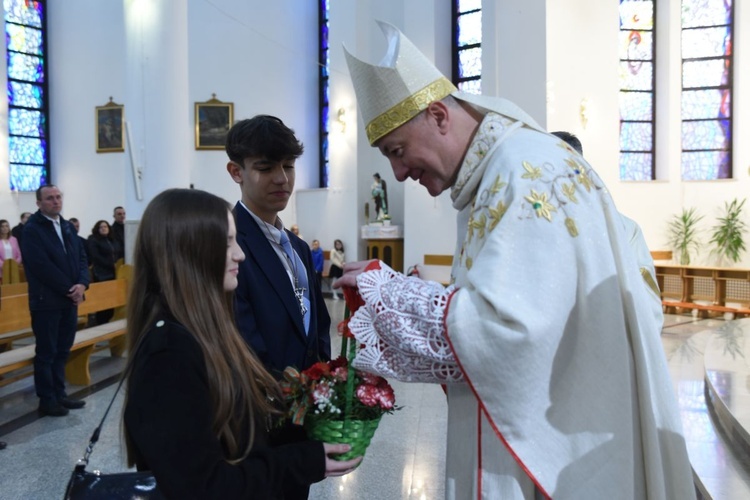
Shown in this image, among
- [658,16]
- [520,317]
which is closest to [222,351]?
[520,317]

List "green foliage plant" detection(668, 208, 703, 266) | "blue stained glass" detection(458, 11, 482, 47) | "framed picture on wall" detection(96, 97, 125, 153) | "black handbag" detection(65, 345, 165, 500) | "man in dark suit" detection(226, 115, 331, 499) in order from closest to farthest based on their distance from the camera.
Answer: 1. "black handbag" detection(65, 345, 165, 500)
2. "man in dark suit" detection(226, 115, 331, 499)
3. "green foliage plant" detection(668, 208, 703, 266)
4. "blue stained glass" detection(458, 11, 482, 47)
5. "framed picture on wall" detection(96, 97, 125, 153)

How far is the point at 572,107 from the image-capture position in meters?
13.1

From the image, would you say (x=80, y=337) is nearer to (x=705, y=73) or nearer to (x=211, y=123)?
(x=211, y=123)

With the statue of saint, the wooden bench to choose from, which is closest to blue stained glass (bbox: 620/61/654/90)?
the statue of saint

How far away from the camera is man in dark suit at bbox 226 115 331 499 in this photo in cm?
192

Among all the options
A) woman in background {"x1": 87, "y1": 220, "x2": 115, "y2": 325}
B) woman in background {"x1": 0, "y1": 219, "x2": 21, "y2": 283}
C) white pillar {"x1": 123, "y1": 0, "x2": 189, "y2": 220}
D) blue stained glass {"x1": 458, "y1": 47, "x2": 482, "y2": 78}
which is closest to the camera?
woman in background {"x1": 87, "y1": 220, "x2": 115, "y2": 325}

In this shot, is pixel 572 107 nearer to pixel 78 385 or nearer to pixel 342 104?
pixel 342 104

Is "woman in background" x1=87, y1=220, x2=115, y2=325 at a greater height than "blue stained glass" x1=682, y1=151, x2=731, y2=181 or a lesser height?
lesser

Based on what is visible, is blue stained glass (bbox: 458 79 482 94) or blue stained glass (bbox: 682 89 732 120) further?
blue stained glass (bbox: 458 79 482 94)

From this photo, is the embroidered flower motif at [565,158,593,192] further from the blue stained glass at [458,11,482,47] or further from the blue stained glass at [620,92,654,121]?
the blue stained glass at [620,92,654,121]

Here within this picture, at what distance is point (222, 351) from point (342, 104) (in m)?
13.8

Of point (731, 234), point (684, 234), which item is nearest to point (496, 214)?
point (731, 234)

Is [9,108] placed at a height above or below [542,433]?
above

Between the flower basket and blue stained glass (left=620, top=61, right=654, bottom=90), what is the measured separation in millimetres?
14070
